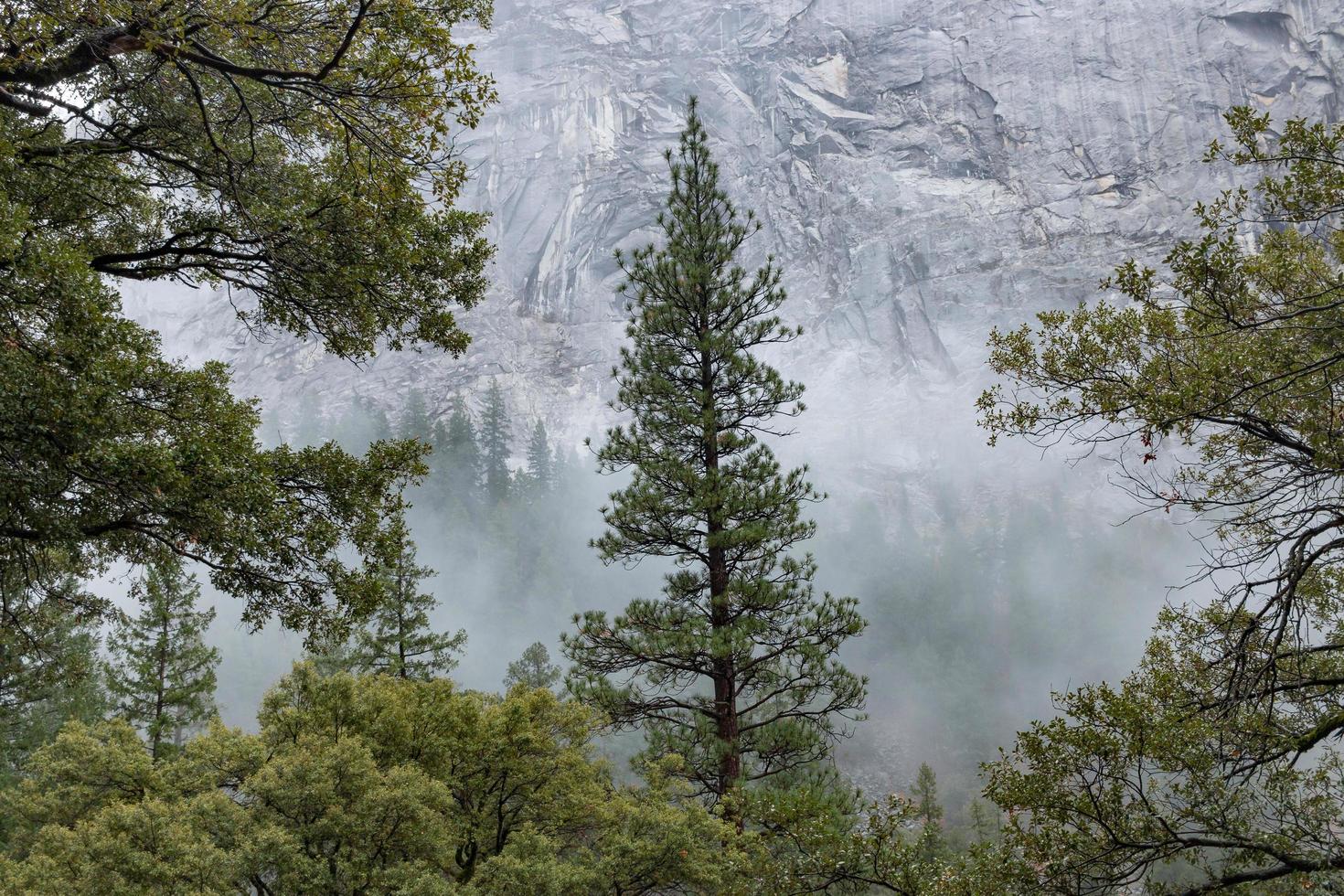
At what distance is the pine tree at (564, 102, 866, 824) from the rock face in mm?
87747

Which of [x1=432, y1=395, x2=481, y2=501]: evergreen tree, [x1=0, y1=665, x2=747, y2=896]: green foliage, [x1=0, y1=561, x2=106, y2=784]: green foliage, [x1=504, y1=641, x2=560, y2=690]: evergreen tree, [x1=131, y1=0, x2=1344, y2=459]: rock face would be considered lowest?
[x1=0, y1=665, x2=747, y2=896]: green foliage

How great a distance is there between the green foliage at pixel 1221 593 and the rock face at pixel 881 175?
3719 inches

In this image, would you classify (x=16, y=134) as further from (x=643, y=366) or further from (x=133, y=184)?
(x=643, y=366)

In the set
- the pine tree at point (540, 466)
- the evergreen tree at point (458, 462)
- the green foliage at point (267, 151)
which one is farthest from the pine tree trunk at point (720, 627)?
the pine tree at point (540, 466)

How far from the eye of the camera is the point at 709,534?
11.3 metres

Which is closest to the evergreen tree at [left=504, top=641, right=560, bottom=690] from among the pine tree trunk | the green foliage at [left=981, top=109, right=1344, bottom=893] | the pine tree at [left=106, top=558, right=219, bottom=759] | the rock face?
the pine tree at [left=106, top=558, right=219, bottom=759]

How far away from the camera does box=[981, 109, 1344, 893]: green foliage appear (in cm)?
499

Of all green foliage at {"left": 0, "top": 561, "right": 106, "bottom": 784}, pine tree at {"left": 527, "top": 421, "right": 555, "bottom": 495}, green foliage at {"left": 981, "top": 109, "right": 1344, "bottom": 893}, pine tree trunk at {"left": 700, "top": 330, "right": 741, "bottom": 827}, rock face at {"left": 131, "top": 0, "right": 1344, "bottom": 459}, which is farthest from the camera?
rock face at {"left": 131, "top": 0, "right": 1344, "bottom": 459}

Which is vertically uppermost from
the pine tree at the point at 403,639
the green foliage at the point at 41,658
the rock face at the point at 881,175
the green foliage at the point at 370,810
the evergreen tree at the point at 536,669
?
the rock face at the point at 881,175

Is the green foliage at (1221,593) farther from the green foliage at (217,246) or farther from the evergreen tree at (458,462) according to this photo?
the evergreen tree at (458,462)

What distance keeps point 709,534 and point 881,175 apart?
111158 millimetres

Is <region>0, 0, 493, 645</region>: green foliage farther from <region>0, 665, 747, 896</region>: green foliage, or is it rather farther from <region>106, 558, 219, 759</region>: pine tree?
<region>106, 558, 219, 759</region>: pine tree

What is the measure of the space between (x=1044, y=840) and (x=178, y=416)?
6359 mm

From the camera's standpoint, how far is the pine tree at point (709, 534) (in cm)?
1081
